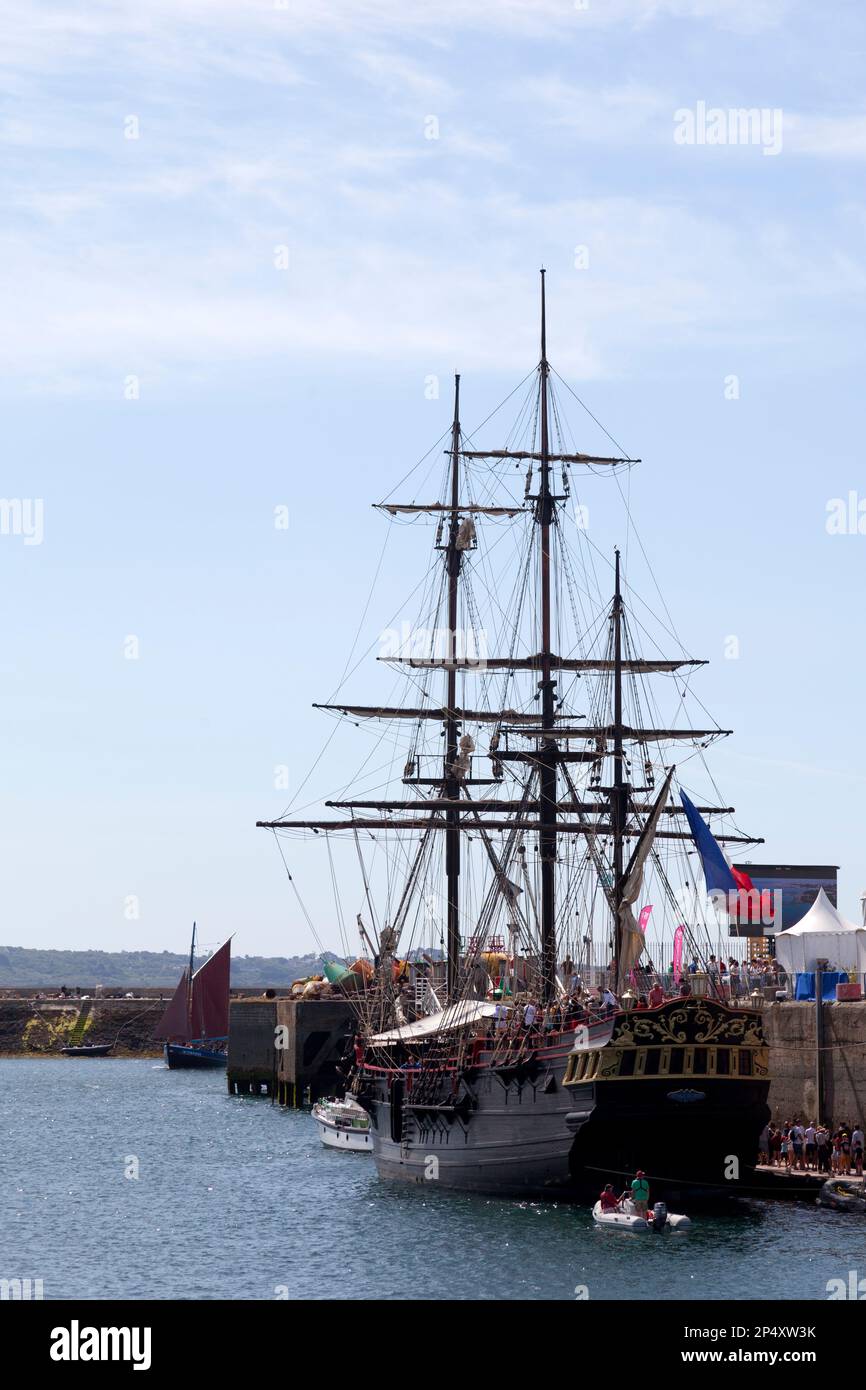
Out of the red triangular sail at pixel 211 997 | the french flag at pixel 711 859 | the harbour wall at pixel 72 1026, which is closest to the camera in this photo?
the french flag at pixel 711 859

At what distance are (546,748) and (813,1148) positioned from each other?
61.4ft

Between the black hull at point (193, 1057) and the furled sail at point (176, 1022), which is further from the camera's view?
the furled sail at point (176, 1022)

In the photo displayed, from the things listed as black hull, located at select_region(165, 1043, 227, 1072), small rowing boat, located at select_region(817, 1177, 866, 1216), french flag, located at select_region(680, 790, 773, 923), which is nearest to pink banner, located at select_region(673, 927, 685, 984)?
french flag, located at select_region(680, 790, 773, 923)

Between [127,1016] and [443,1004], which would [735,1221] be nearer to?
[443,1004]

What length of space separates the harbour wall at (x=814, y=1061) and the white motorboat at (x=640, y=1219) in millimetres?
6675

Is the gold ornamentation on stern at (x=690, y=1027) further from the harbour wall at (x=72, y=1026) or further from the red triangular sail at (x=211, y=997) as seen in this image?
the harbour wall at (x=72, y=1026)

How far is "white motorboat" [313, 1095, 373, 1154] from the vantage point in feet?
244

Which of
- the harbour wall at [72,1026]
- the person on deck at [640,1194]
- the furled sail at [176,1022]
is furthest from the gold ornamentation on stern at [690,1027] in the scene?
the harbour wall at [72,1026]

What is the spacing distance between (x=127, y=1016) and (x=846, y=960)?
111m

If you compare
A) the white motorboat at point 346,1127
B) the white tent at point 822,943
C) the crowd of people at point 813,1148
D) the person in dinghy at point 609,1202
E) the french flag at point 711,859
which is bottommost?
the white motorboat at point 346,1127

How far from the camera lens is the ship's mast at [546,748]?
63.8 metres
